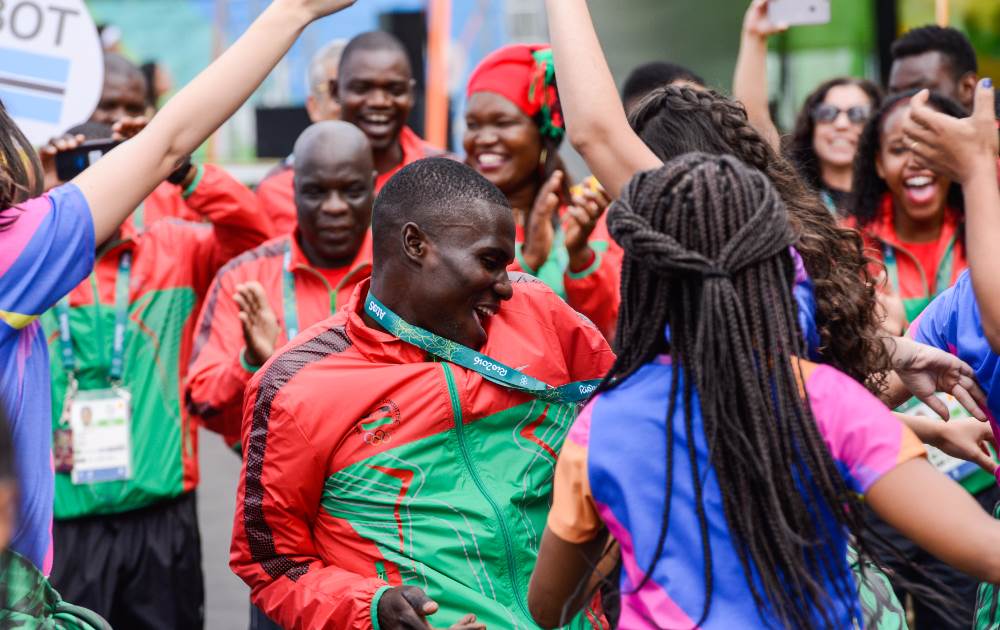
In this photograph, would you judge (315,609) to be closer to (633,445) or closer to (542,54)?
(633,445)

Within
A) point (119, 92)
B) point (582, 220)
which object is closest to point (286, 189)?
point (119, 92)

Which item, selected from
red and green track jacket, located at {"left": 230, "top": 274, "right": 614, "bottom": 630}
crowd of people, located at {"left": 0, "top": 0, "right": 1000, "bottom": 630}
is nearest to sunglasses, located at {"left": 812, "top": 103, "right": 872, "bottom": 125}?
crowd of people, located at {"left": 0, "top": 0, "right": 1000, "bottom": 630}

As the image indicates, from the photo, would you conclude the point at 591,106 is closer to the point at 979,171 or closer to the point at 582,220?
the point at 979,171

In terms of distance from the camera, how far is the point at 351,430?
3115mm

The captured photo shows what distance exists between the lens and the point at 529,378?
10.4ft

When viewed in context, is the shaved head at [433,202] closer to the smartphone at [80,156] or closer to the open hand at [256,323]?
the open hand at [256,323]

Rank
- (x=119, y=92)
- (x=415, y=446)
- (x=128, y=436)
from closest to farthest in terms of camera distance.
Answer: (x=415, y=446)
(x=128, y=436)
(x=119, y=92)

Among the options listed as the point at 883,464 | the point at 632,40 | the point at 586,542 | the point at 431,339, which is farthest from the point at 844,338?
the point at 632,40

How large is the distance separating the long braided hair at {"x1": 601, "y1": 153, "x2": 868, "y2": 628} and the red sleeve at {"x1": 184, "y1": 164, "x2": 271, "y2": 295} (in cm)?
337

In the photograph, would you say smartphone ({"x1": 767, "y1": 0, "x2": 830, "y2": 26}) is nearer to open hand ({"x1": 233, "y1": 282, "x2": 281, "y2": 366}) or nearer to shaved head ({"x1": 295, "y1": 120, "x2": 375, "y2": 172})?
shaved head ({"x1": 295, "y1": 120, "x2": 375, "y2": 172})

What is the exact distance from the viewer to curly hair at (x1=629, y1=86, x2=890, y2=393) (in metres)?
2.65

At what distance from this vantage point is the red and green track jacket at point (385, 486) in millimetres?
3086

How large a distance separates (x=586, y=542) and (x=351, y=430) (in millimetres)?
851

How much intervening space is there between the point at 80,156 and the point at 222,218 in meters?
0.71
